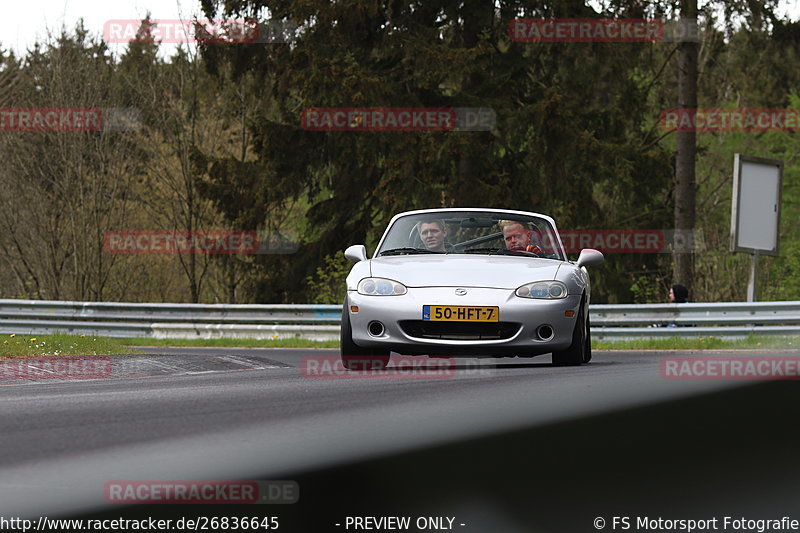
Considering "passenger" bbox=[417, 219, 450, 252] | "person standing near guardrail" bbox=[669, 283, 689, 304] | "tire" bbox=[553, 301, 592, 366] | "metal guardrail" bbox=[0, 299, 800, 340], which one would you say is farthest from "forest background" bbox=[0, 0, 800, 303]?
"tire" bbox=[553, 301, 592, 366]

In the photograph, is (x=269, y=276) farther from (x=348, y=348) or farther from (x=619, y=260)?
(x=348, y=348)

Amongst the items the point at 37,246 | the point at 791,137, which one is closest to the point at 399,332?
the point at 37,246

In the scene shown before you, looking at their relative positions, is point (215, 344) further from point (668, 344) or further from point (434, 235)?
point (434, 235)

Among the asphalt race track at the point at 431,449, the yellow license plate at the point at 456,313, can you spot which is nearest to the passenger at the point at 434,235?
the yellow license plate at the point at 456,313

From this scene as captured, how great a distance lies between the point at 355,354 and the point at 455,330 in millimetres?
960

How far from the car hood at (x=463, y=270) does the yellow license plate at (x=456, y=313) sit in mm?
215

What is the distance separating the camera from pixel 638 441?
5746mm

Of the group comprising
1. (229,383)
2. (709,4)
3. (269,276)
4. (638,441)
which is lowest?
(269,276)

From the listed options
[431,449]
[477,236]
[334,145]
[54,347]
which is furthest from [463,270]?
[334,145]

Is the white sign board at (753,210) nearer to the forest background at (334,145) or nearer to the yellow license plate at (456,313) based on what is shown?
the forest background at (334,145)

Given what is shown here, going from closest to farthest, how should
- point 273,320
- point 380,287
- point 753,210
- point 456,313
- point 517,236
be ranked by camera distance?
point 456,313
point 380,287
point 517,236
point 753,210
point 273,320

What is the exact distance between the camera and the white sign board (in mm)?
20688

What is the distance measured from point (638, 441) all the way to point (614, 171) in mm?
22718

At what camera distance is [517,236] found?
11383 millimetres
